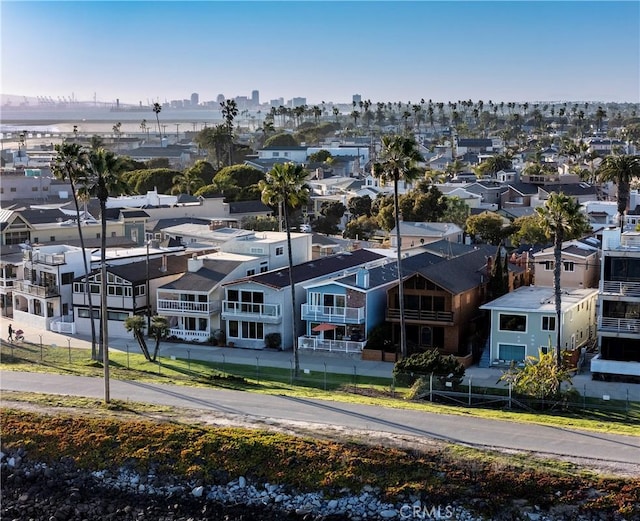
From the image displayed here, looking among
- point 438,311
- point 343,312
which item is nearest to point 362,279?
point 343,312

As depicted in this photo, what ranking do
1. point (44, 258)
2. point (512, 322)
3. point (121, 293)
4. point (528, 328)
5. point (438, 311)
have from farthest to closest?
point (44, 258)
point (121, 293)
point (438, 311)
point (512, 322)
point (528, 328)

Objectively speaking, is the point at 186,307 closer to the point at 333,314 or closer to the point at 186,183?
the point at 333,314

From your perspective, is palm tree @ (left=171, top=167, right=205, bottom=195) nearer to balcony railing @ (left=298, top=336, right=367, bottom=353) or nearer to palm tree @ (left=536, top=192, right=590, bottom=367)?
balcony railing @ (left=298, top=336, right=367, bottom=353)

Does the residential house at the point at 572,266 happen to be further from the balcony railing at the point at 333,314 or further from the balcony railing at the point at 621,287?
the balcony railing at the point at 333,314

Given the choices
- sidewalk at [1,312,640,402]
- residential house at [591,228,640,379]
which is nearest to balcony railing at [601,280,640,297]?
residential house at [591,228,640,379]

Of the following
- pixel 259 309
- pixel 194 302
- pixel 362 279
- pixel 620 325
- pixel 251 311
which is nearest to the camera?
pixel 620 325

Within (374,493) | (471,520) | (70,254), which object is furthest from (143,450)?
(70,254)

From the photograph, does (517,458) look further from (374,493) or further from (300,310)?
(300,310)
